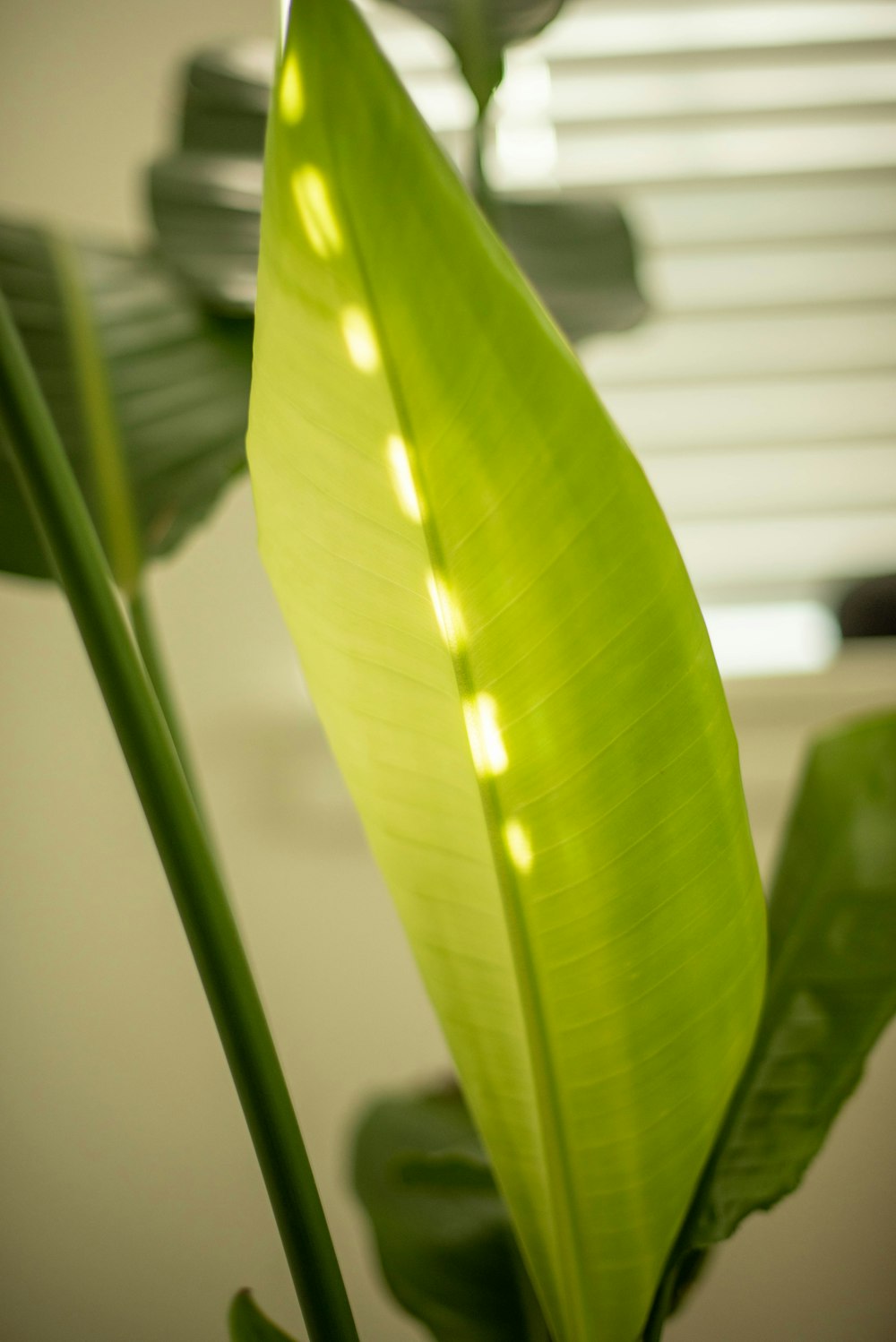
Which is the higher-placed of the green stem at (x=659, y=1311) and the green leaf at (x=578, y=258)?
the green leaf at (x=578, y=258)

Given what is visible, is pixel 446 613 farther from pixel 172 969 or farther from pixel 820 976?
pixel 172 969

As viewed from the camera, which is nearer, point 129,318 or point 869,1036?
point 869,1036

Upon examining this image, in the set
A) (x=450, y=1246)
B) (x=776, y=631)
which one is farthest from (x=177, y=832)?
(x=776, y=631)

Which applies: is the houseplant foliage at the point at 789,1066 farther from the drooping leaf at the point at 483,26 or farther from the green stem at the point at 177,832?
the drooping leaf at the point at 483,26

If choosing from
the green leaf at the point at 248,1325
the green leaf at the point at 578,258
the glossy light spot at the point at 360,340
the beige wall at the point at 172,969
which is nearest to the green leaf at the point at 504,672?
the glossy light spot at the point at 360,340

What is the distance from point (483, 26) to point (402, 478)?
0.46 meters

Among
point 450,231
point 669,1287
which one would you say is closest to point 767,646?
point 669,1287

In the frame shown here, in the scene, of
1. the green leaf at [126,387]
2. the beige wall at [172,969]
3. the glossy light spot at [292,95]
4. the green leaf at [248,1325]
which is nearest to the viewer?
the glossy light spot at [292,95]

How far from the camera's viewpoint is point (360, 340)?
0.54 feet

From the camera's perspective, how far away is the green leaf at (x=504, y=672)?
0.52 ft

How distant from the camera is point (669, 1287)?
0.97 ft

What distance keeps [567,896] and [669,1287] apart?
187 mm

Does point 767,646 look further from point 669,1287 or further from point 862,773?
point 669,1287

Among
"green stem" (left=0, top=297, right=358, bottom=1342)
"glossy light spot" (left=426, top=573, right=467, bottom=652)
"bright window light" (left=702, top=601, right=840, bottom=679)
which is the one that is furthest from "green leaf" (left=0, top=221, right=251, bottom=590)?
"bright window light" (left=702, top=601, right=840, bottom=679)
